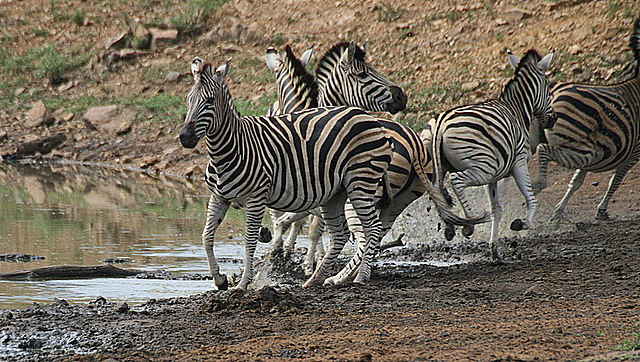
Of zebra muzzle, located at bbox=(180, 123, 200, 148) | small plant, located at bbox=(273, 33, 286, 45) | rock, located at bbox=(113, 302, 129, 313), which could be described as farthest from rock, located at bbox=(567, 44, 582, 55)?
rock, located at bbox=(113, 302, 129, 313)

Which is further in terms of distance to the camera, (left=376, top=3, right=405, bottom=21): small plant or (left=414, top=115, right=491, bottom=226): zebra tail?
(left=376, top=3, right=405, bottom=21): small plant

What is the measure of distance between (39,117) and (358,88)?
39.8 ft

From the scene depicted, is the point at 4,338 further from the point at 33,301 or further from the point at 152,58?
the point at 152,58

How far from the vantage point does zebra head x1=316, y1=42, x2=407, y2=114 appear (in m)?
9.67

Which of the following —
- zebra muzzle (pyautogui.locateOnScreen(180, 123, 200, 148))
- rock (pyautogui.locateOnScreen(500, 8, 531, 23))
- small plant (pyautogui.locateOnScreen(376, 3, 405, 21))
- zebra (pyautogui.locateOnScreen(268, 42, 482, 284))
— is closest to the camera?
zebra muzzle (pyautogui.locateOnScreen(180, 123, 200, 148))

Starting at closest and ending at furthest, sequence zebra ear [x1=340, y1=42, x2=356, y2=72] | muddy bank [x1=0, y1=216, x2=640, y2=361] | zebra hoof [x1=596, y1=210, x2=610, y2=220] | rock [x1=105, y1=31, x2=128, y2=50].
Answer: muddy bank [x1=0, y1=216, x2=640, y2=361]
zebra ear [x1=340, y1=42, x2=356, y2=72]
zebra hoof [x1=596, y1=210, x2=610, y2=220]
rock [x1=105, y1=31, x2=128, y2=50]

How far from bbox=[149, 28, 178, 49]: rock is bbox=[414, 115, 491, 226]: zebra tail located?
15177 millimetres

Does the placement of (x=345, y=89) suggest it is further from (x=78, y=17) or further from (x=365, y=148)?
(x=78, y=17)

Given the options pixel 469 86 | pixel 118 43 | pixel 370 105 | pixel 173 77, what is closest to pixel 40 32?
pixel 118 43

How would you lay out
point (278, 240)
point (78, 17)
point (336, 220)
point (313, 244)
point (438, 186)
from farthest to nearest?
point (78, 17) < point (278, 240) < point (313, 244) < point (438, 186) < point (336, 220)

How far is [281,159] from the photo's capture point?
7605 millimetres

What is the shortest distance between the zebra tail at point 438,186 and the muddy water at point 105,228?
2.21 metres

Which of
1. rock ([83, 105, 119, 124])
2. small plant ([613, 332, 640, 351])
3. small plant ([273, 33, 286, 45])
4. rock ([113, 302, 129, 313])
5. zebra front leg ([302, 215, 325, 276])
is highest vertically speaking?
small plant ([273, 33, 286, 45])

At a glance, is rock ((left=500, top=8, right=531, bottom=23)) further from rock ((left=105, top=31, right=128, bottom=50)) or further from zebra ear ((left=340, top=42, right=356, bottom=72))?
zebra ear ((left=340, top=42, right=356, bottom=72))
